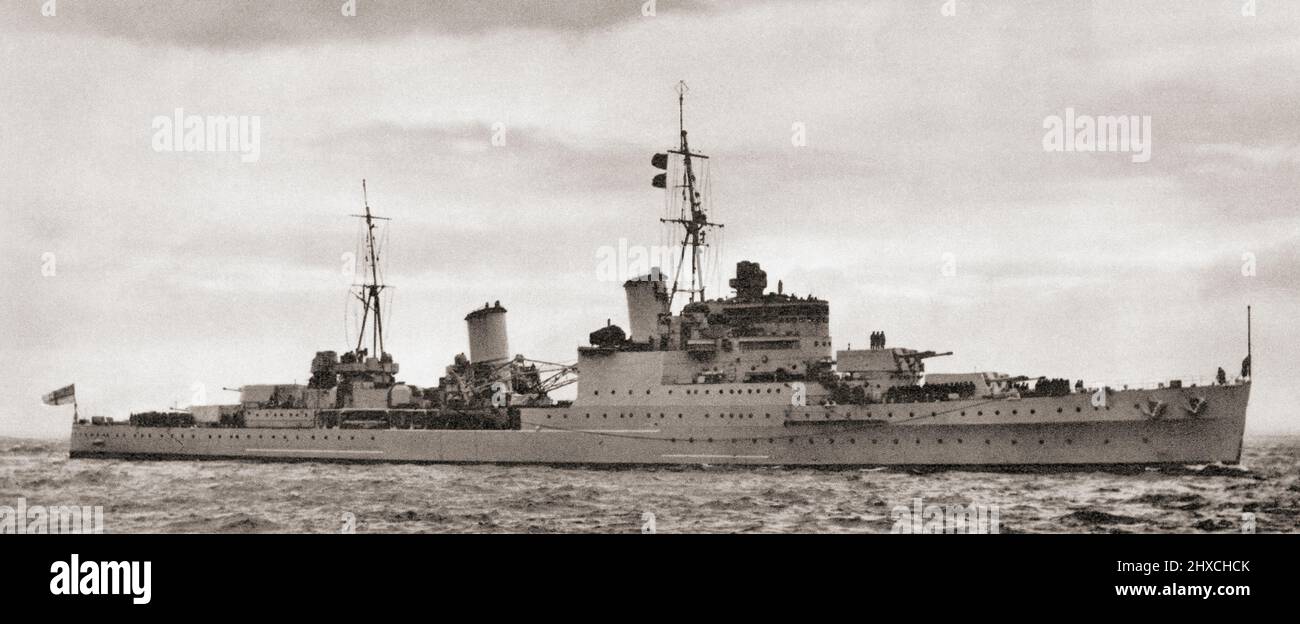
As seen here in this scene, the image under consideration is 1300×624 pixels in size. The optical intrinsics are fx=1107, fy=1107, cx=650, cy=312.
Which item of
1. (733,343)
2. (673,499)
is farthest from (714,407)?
(673,499)

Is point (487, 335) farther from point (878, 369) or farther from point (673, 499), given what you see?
point (673, 499)

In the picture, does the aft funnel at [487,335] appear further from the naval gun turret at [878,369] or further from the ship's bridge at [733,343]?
the naval gun turret at [878,369]

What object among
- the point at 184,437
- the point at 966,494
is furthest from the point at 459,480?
the point at 184,437

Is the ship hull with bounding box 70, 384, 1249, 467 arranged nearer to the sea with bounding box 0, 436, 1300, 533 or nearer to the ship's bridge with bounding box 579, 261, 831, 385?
the sea with bounding box 0, 436, 1300, 533

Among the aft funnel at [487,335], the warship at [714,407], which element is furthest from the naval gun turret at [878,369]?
the aft funnel at [487,335]
